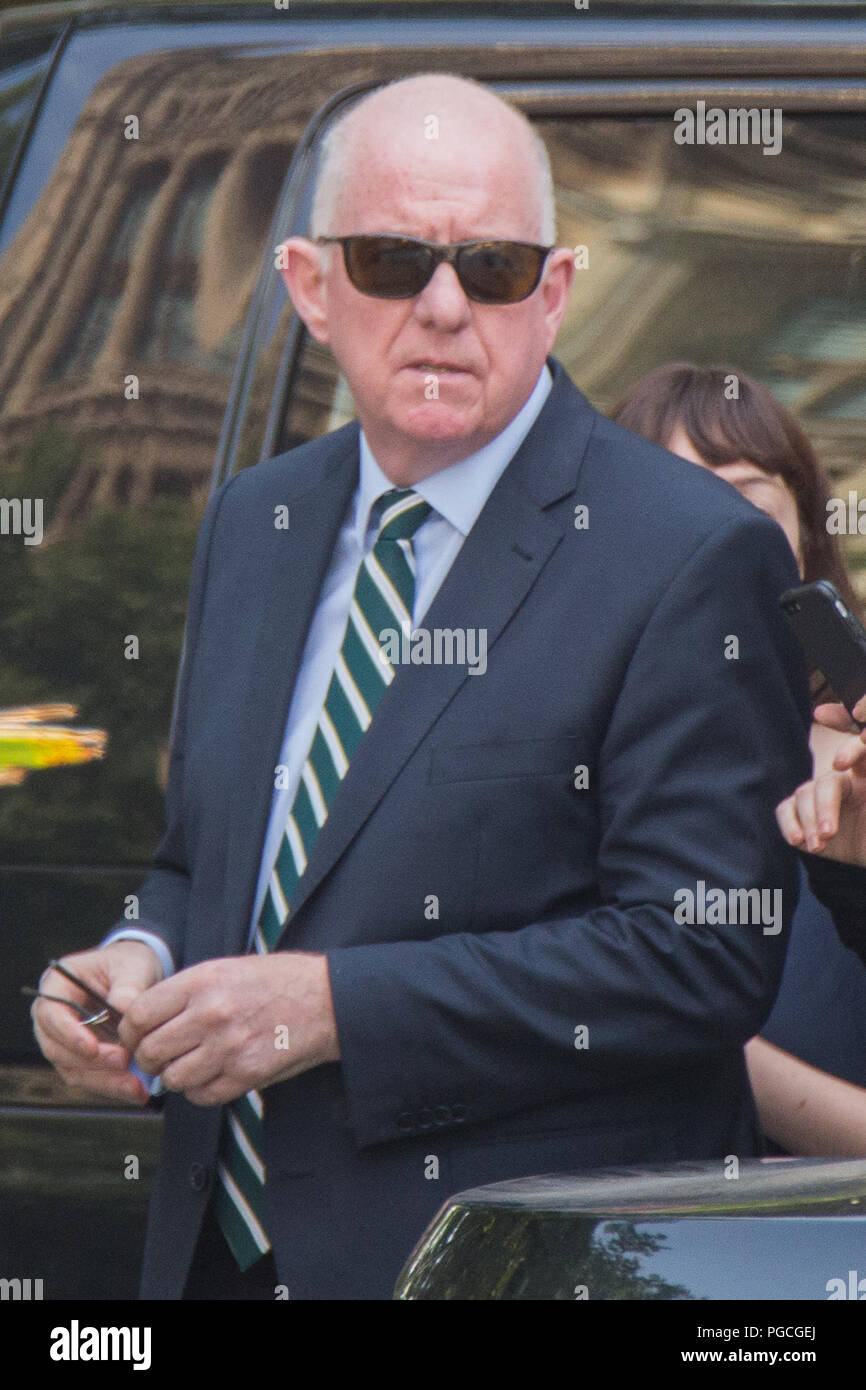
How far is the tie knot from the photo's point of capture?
2.02 metres

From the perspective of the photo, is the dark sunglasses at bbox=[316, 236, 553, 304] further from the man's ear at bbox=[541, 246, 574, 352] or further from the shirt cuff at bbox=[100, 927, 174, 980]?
the shirt cuff at bbox=[100, 927, 174, 980]

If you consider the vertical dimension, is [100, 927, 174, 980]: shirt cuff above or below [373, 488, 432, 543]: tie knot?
below

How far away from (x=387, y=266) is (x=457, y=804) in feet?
1.83

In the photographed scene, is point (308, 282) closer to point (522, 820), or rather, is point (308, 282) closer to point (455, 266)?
point (455, 266)

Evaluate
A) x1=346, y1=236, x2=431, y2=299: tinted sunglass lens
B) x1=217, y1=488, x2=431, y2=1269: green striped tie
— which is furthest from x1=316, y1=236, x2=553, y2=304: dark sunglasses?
x1=217, y1=488, x2=431, y2=1269: green striped tie

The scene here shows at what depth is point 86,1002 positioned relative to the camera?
2.01m

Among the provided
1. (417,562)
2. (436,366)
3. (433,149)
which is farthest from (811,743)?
(433,149)

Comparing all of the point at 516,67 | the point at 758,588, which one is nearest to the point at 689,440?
the point at 516,67

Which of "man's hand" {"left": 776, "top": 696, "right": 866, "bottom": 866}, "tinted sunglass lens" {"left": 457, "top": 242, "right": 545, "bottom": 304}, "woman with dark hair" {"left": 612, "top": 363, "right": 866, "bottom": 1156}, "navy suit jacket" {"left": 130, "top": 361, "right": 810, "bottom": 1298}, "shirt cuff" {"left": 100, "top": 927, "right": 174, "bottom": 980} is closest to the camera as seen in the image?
"man's hand" {"left": 776, "top": 696, "right": 866, "bottom": 866}

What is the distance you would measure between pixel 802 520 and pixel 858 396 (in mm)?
174

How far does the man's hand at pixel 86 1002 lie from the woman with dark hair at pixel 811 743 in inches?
29.2

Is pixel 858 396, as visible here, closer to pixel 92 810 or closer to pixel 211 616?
→ pixel 211 616

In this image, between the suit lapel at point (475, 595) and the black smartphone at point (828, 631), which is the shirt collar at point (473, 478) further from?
the black smartphone at point (828, 631)

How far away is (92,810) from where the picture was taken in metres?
2.48
